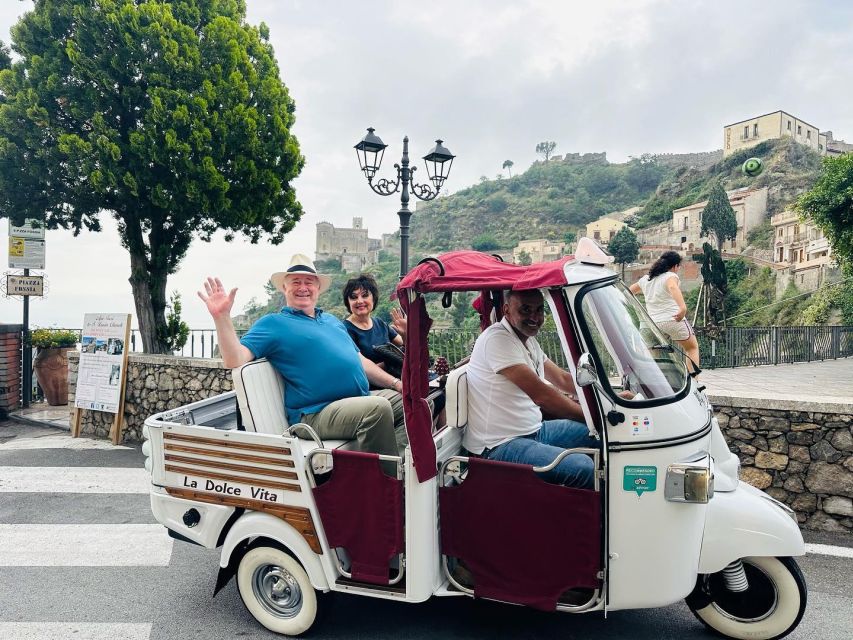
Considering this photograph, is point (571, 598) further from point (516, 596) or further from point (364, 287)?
point (364, 287)

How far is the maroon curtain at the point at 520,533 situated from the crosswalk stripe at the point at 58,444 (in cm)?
723

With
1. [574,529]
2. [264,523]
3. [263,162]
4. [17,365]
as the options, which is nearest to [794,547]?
[574,529]

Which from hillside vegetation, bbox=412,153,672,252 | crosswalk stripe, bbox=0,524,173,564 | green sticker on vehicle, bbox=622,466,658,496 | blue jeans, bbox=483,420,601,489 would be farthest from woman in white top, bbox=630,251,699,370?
hillside vegetation, bbox=412,153,672,252

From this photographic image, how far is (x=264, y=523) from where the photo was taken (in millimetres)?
3477

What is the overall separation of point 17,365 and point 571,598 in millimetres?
12208

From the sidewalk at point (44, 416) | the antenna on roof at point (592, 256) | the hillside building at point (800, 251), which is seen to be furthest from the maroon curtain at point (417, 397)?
the hillside building at point (800, 251)

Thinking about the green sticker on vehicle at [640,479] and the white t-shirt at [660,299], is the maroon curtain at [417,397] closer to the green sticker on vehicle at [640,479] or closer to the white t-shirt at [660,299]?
the green sticker on vehicle at [640,479]

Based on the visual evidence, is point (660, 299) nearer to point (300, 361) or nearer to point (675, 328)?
point (675, 328)

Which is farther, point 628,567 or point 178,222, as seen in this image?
point 178,222

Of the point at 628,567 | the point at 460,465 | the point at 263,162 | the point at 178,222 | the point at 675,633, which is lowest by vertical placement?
the point at 675,633

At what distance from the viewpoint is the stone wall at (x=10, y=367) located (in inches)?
440

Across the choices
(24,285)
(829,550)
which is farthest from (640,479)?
(24,285)

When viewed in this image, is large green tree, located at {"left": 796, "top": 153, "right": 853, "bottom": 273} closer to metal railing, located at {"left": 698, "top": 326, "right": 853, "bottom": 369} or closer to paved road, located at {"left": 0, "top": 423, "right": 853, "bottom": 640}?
metal railing, located at {"left": 698, "top": 326, "right": 853, "bottom": 369}

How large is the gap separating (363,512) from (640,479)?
1.47m
